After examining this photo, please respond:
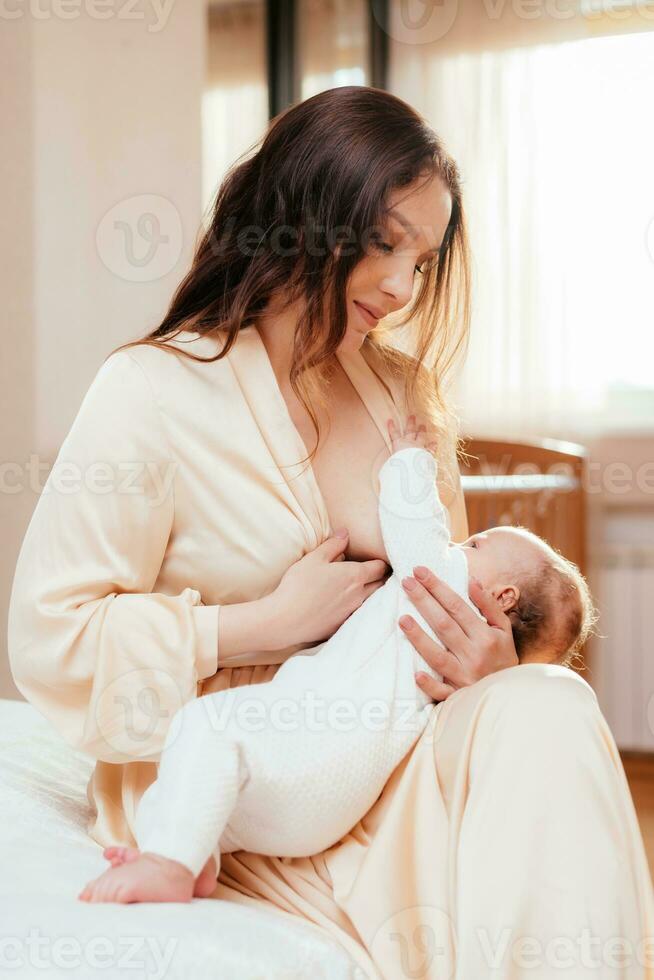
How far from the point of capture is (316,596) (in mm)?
1261

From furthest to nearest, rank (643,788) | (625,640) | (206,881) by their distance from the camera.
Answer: (625,640)
(643,788)
(206,881)

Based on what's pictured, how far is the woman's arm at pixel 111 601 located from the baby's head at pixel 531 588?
1.13 ft

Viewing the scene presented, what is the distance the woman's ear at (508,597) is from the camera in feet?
4.53

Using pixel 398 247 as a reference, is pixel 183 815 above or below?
below

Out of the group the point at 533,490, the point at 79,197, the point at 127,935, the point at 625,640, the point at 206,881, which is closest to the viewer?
the point at 127,935

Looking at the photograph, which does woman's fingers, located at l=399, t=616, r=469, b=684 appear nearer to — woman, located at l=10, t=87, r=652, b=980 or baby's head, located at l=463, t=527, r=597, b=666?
woman, located at l=10, t=87, r=652, b=980

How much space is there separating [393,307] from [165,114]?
80.6 inches

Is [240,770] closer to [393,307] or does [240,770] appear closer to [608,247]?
[393,307]

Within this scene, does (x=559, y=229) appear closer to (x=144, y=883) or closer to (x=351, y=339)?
(x=351, y=339)

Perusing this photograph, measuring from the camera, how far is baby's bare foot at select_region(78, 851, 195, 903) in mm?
965

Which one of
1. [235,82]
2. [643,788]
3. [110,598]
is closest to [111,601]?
[110,598]

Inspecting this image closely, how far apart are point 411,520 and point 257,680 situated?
0.27 m

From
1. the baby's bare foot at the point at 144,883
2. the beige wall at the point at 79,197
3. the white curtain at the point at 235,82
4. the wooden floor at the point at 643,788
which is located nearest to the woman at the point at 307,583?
the baby's bare foot at the point at 144,883

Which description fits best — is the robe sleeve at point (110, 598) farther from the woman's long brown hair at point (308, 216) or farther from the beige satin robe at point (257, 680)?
the woman's long brown hair at point (308, 216)
